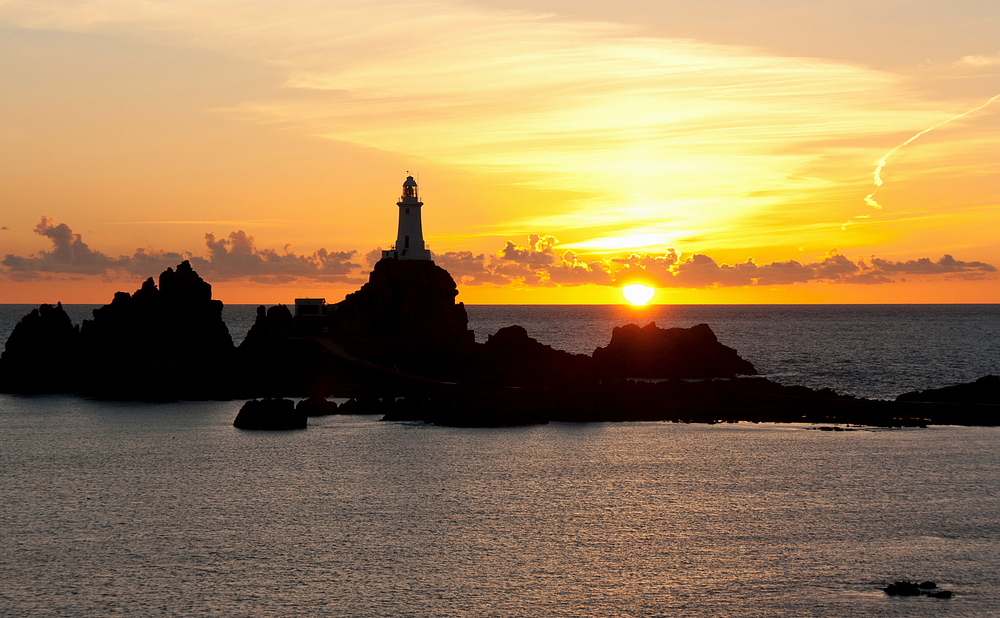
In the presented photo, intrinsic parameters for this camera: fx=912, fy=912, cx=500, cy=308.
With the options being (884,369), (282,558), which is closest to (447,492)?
(282,558)

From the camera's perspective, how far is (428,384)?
9162 cm

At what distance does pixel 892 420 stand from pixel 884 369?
57.0 meters

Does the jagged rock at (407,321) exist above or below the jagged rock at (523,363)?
above

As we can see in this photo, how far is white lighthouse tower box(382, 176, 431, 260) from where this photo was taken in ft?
357

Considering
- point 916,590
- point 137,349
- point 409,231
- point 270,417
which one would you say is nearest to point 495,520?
point 916,590

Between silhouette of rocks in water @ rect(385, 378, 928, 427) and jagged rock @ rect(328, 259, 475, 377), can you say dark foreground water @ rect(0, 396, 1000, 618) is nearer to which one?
silhouette of rocks in water @ rect(385, 378, 928, 427)

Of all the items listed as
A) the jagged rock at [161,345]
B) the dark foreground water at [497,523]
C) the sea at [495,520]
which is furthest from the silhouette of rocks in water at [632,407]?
the jagged rock at [161,345]

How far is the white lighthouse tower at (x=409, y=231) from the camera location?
357ft

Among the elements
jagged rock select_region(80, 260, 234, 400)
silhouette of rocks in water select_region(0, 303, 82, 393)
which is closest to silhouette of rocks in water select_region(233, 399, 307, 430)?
jagged rock select_region(80, 260, 234, 400)

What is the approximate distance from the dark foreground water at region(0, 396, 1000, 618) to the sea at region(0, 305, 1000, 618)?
0.15 metres

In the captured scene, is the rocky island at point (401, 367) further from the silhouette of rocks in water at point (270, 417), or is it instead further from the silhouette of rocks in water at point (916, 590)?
the silhouette of rocks in water at point (916, 590)

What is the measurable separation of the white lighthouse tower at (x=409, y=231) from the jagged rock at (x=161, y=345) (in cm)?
2272

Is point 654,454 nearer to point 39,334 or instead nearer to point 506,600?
point 506,600

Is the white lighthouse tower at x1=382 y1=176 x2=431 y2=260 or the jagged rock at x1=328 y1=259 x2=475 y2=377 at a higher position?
the white lighthouse tower at x1=382 y1=176 x2=431 y2=260
